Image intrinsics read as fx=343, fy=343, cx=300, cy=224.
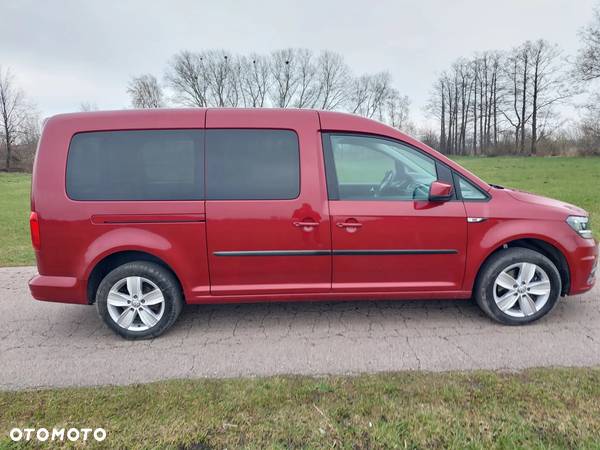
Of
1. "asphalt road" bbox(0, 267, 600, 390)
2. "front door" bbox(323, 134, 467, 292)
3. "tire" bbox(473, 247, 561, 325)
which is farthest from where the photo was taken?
"tire" bbox(473, 247, 561, 325)

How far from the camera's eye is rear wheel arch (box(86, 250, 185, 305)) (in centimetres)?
300

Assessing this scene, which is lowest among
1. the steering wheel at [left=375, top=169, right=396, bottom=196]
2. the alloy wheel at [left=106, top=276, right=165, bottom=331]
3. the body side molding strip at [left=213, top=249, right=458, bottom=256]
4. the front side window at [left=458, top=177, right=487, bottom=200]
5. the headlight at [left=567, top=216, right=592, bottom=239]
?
the alloy wheel at [left=106, top=276, right=165, bottom=331]

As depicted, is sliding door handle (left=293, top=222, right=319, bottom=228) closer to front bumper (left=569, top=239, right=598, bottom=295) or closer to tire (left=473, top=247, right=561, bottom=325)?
tire (left=473, top=247, right=561, bottom=325)

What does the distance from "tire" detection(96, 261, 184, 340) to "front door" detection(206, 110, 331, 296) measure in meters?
0.41

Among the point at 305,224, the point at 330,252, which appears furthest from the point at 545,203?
the point at 305,224

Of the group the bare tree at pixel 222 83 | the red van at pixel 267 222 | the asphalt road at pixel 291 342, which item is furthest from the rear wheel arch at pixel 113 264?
the bare tree at pixel 222 83

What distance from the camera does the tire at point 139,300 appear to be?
2.96m

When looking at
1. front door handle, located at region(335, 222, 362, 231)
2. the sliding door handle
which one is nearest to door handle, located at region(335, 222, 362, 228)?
front door handle, located at region(335, 222, 362, 231)

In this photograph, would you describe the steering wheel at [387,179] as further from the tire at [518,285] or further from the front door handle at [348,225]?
the tire at [518,285]

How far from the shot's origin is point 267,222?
2.90m

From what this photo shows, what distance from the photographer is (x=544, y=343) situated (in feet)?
9.28

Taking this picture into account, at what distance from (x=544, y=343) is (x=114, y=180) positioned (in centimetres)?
384

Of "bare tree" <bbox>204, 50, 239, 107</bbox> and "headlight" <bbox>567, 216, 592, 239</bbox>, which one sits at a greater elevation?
"bare tree" <bbox>204, 50, 239, 107</bbox>

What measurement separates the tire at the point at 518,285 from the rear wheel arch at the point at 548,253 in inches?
1.9
